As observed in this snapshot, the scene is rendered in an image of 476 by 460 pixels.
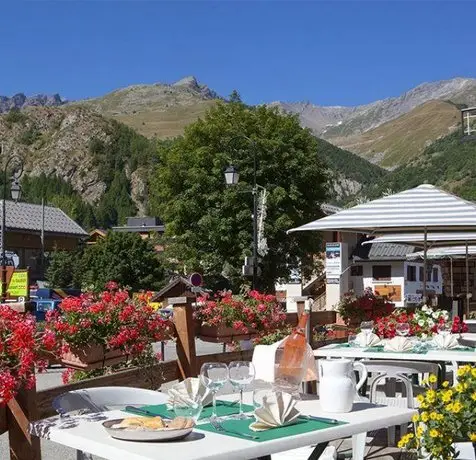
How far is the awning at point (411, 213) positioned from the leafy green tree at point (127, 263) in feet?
134

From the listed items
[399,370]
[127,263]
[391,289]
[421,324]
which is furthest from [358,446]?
[391,289]

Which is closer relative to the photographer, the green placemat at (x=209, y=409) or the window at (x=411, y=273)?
the green placemat at (x=209, y=409)

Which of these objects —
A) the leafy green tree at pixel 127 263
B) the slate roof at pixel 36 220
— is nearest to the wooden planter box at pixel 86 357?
the leafy green tree at pixel 127 263

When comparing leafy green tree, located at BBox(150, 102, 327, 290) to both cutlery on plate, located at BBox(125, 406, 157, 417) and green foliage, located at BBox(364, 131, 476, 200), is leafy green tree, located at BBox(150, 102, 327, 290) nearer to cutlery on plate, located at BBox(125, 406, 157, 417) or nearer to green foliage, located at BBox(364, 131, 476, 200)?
cutlery on plate, located at BBox(125, 406, 157, 417)

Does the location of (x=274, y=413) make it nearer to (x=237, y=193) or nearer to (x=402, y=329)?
(x=402, y=329)

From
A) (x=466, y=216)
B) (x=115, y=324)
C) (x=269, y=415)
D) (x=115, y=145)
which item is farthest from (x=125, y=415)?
(x=115, y=145)

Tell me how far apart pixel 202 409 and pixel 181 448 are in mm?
723

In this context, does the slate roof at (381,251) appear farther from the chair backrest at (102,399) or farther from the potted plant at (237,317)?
the chair backrest at (102,399)

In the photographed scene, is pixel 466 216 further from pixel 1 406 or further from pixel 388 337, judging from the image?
pixel 1 406

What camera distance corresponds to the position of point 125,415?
400cm

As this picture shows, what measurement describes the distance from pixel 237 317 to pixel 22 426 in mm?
4484

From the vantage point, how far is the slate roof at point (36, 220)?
6481 centimetres

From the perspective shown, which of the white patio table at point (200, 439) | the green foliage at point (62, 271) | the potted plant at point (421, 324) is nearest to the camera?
the white patio table at point (200, 439)

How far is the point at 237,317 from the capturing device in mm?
8875
